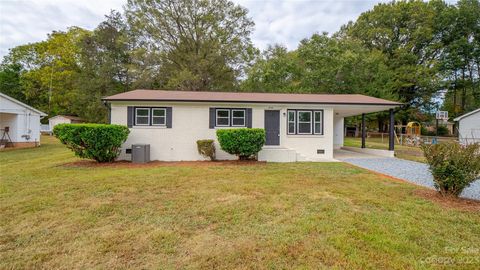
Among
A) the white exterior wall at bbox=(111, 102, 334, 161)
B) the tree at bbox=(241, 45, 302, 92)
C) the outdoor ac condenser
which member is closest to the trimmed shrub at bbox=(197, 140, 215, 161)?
the white exterior wall at bbox=(111, 102, 334, 161)

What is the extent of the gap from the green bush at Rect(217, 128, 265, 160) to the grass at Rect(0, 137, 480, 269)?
2903mm

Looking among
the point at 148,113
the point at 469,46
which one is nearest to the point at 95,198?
the point at 148,113

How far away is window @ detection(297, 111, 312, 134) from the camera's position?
35.3ft

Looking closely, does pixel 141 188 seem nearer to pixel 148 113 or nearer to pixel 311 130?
pixel 148 113

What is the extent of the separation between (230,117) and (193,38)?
1666 centimetres

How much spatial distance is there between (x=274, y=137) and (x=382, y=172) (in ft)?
14.9

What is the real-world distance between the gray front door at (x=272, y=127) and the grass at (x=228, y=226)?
4.56 metres

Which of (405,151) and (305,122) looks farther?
(405,151)

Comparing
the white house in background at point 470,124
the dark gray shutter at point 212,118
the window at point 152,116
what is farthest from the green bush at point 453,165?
the white house in background at point 470,124

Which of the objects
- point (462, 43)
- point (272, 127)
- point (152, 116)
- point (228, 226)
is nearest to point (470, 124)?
point (272, 127)

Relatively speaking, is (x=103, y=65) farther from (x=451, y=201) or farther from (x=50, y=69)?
(x=451, y=201)

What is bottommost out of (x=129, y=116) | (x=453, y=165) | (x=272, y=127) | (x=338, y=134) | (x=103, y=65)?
(x=453, y=165)

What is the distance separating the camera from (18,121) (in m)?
15.2

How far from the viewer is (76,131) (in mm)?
8328
